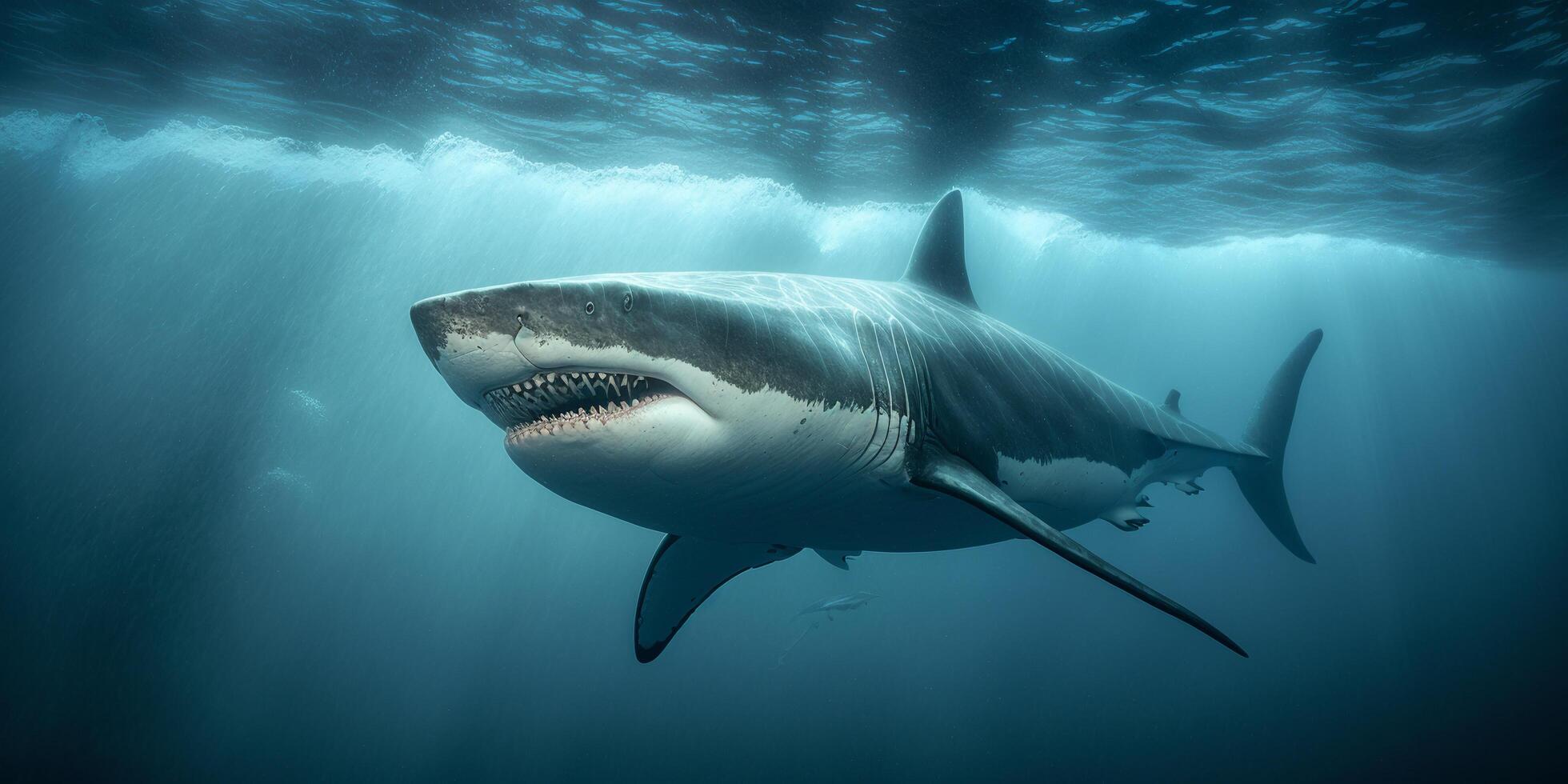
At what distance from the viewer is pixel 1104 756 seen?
1762cm

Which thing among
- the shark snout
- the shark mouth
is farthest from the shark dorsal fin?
the shark snout

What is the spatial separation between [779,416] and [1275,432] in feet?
26.9

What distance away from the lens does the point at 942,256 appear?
593 centimetres

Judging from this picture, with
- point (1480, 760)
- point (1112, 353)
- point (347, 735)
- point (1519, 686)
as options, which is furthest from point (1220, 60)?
point (1112, 353)

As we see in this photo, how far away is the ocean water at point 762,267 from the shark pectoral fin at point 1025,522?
1159 centimetres

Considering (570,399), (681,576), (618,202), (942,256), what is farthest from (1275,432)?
(618,202)

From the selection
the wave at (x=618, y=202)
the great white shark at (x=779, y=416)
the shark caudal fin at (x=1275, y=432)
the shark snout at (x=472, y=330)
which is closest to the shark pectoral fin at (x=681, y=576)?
the great white shark at (x=779, y=416)

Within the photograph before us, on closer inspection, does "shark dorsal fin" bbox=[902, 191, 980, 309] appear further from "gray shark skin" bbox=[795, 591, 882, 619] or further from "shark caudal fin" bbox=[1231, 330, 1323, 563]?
"gray shark skin" bbox=[795, 591, 882, 619]

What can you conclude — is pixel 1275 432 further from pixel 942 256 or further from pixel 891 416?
pixel 891 416

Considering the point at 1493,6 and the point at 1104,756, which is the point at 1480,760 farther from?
the point at 1493,6

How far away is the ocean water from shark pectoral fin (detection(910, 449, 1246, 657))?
11593 millimetres

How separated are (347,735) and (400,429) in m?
113

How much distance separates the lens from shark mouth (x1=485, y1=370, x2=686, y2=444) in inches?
89.4

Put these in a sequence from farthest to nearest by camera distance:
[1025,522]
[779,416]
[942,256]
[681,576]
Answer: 1. [942,256]
2. [681,576]
3. [1025,522]
4. [779,416]
